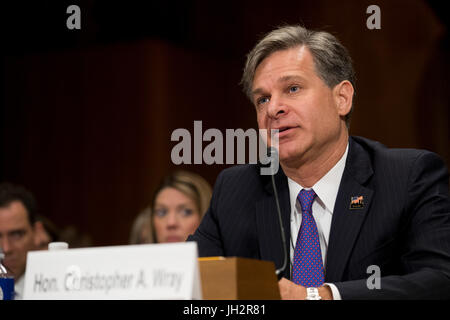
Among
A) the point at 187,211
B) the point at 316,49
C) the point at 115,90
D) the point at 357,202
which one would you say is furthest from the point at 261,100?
the point at 115,90

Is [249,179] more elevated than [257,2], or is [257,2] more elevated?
[257,2]

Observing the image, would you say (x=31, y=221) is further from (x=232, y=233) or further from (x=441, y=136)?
(x=441, y=136)

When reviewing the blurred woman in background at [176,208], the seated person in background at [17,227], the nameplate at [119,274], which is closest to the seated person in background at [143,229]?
the blurred woman in background at [176,208]

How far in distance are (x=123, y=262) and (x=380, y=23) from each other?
A: 3570 millimetres

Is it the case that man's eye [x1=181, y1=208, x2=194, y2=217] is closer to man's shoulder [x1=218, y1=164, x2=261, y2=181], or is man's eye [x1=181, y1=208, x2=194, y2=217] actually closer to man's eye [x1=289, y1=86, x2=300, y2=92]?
man's shoulder [x1=218, y1=164, x2=261, y2=181]

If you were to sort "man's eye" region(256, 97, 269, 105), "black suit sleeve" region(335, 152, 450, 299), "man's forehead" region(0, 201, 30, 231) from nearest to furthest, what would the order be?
"black suit sleeve" region(335, 152, 450, 299), "man's eye" region(256, 97, 269, 105), "man's forehead" region(0, 201, 30, 231)

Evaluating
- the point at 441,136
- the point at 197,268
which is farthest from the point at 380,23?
the point at 197,268

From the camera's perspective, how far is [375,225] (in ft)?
6.44

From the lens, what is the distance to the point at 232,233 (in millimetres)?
2158

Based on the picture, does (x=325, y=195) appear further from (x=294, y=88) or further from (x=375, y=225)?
(x=294, y=88)

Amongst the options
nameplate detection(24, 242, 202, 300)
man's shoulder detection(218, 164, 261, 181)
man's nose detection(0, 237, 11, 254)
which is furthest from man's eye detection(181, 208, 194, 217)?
nameplate detection(24, 242, 202, 300)

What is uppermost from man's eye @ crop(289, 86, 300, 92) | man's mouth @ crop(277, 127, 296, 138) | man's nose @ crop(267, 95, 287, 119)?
man's eye @ crop(289, 86, 300, 92)

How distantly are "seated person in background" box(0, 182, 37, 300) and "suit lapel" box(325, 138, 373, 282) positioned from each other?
7.72 feet

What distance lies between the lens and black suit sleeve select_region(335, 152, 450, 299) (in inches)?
66.9
